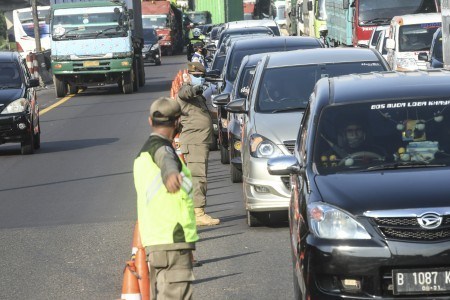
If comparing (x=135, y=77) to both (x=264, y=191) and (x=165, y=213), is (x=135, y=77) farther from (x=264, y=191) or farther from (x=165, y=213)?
(x=165, y=213)

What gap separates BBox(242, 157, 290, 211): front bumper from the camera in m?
12.7

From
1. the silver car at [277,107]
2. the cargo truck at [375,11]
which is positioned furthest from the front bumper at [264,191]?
the cargo truck at [375,11]

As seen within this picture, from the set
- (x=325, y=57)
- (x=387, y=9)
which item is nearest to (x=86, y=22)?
(x=387, y=9)

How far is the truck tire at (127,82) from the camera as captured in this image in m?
40.8

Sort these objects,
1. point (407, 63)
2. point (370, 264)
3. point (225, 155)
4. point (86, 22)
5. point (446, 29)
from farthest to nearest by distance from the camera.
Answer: point (86, 22) < point (407, 63) < point (225, 155) < point (446, 29) < point (370, 264)

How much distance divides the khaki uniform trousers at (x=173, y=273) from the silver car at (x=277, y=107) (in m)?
5.57

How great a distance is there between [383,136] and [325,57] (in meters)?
6.17

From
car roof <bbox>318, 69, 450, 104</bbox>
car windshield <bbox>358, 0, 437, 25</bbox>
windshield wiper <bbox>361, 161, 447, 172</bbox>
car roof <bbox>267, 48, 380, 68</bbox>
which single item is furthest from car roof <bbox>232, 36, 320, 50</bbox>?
car windshield <bbox>358, 0, 437, 25</bbox>

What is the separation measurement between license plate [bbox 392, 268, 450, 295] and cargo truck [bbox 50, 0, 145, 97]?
31.7 meters

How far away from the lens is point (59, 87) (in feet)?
135

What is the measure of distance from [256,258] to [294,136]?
2.27 m

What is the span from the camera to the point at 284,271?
34.4 feet

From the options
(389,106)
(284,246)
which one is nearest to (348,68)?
(284,246)

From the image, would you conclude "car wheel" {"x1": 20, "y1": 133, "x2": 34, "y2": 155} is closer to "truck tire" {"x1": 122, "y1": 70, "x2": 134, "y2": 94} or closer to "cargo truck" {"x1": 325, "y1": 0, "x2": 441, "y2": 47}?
"cargo truck" {"x1": 325, "y1": 0, "x2": 441, "y2": 47}
